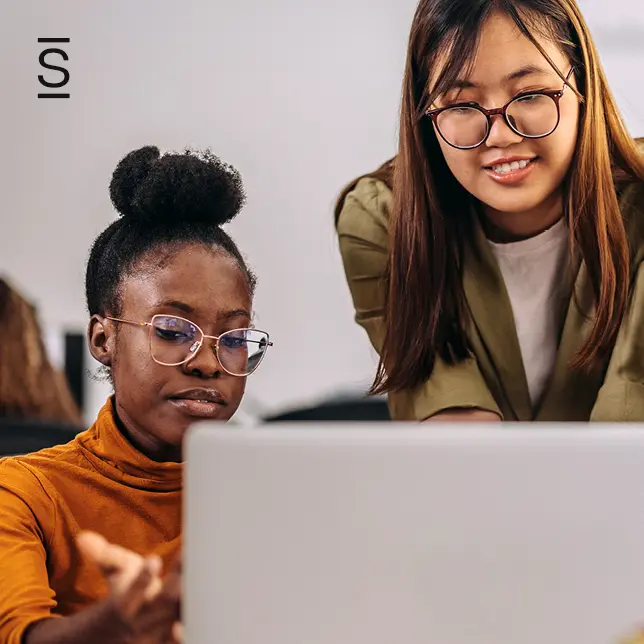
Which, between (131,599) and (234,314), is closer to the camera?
(131,599)

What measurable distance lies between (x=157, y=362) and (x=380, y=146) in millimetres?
636

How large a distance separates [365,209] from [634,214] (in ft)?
1.27

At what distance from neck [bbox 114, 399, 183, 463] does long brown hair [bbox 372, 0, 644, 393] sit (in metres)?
0.39

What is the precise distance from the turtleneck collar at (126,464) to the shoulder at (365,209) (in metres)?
0.51

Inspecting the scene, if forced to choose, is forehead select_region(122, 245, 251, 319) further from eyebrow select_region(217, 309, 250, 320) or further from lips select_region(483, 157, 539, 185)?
lips select_region(483, 157, 539, 185)

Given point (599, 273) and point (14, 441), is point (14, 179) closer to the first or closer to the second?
point (14, 441)

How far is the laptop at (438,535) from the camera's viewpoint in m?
0.48

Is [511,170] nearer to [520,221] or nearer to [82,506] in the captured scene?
[520,221]

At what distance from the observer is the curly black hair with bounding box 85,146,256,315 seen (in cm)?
119

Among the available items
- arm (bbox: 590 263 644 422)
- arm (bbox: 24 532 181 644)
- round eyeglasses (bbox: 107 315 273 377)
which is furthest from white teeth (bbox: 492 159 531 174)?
arm (bbox: 24 532 181 644)

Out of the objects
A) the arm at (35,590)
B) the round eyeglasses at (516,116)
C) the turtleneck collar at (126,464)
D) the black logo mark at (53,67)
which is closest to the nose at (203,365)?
the turtleneck collar at (126,464)

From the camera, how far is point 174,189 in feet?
3.99

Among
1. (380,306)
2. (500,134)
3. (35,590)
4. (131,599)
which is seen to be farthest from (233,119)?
(131,599)

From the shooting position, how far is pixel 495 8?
4.14 ft
